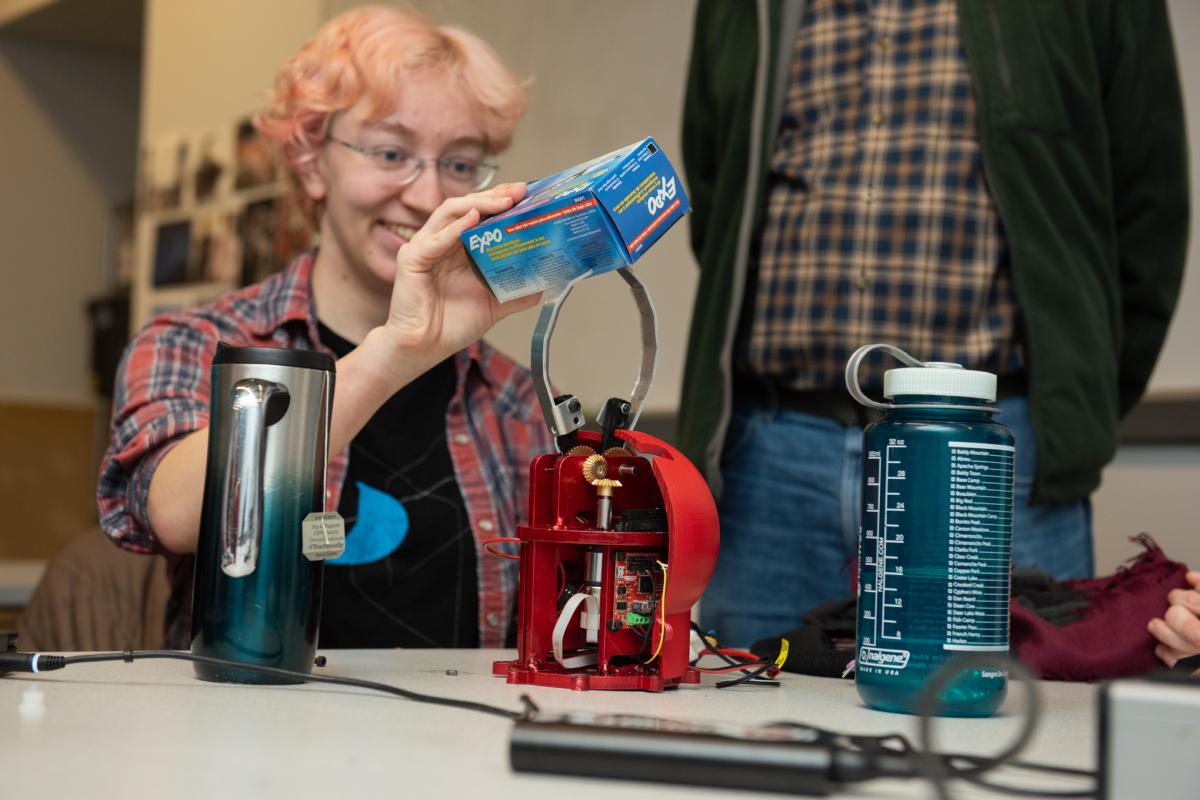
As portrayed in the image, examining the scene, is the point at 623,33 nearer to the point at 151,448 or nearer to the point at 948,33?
the point at 948,33

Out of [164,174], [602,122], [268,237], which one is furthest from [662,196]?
[164,174]

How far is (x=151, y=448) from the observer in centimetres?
120

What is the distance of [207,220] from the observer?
12.1ft

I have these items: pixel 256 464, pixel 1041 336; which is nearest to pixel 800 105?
pixel 1041 336

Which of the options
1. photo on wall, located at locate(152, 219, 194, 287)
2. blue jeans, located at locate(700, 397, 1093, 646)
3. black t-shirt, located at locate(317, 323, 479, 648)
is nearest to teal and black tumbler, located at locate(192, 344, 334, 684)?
black t-shirt, located at locate(317, 323, 479, 648)

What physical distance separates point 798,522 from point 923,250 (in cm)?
35

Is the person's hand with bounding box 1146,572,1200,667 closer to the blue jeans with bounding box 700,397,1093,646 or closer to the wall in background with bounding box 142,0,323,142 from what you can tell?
the blue jeans with bounding box 700,397,1093,646

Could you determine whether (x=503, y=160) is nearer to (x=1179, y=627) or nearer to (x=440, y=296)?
(x=440, y=296)

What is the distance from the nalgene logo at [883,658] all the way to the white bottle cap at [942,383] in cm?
15

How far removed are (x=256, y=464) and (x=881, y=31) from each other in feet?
3.42

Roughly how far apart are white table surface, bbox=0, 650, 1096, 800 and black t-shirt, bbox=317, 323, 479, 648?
369 millimetres

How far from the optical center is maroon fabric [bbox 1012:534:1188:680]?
103 cm

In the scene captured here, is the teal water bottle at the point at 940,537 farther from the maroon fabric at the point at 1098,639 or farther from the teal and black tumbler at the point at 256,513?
the teal and black tumbler at the point at 256,513

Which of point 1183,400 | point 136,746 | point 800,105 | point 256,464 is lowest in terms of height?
point 136,746
